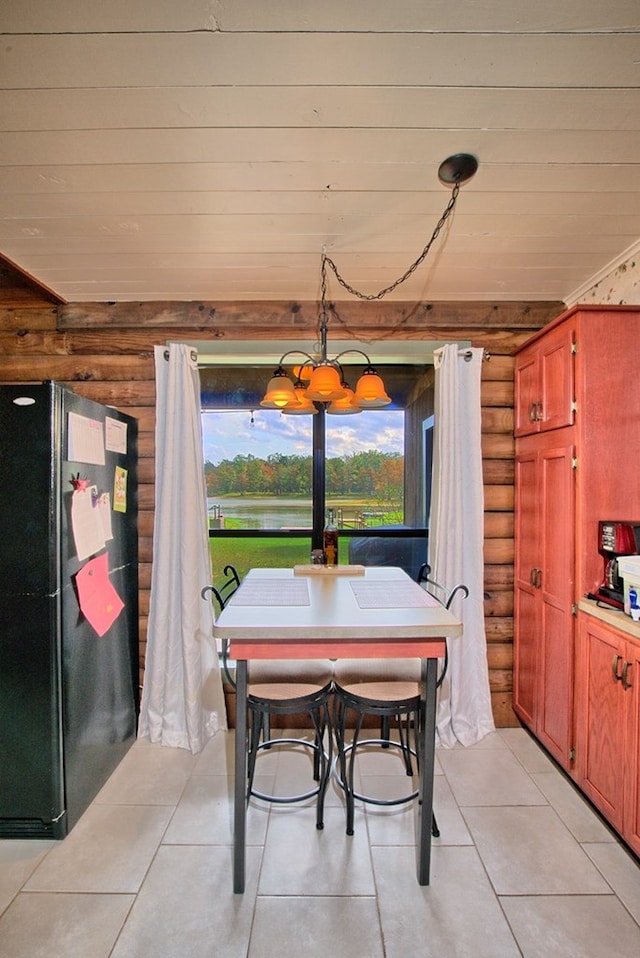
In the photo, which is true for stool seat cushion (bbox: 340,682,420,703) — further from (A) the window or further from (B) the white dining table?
(A) the window

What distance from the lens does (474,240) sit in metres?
2.00

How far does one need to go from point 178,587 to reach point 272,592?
765 millimetres

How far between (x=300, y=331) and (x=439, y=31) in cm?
162

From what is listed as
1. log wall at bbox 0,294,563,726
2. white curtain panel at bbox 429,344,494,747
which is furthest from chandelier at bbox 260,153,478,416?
white curtain panel at bbox 429,344,494,747

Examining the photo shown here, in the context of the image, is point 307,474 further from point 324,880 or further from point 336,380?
point 324,880

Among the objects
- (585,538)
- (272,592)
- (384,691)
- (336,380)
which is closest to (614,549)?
(585,538)

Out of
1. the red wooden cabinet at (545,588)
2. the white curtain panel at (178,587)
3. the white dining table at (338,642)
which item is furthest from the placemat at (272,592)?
the red wooden cabinet at (545,588)

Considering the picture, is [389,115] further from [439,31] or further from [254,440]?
[254,440]

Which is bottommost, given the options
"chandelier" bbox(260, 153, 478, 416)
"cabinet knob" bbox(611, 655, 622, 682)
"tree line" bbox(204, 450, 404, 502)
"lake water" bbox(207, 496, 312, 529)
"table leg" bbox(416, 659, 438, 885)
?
"table leg" bbox(416, 659, 438, 885)

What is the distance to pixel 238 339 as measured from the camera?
2.66 meters

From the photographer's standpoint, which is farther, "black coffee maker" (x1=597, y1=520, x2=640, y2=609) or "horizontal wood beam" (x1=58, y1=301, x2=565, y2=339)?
"horizontal wood beam" (x1=58, y1=301, x2=565, y2=339)

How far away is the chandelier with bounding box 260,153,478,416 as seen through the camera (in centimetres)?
156

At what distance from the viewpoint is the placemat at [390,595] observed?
1.82 meters

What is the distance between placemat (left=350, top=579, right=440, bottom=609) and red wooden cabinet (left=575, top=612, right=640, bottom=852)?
0.69m
